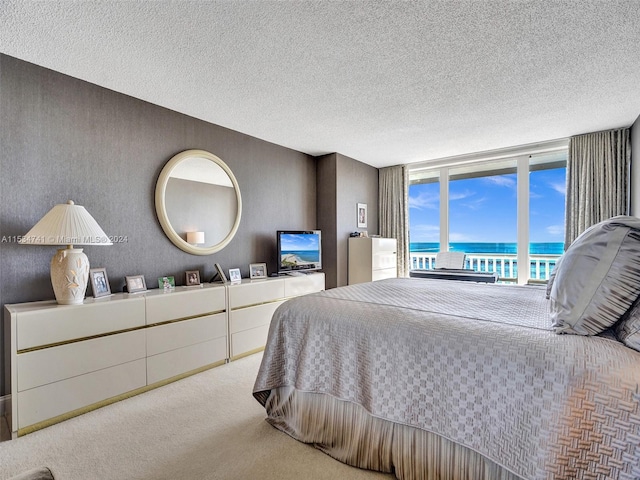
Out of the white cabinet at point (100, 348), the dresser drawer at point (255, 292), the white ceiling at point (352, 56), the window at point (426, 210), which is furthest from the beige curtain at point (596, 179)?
the white cabinet at point (100, 348)

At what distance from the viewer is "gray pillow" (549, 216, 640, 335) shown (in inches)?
45.4

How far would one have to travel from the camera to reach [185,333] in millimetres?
2666

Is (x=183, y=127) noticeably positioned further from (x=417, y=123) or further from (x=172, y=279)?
(x=417, y=123)

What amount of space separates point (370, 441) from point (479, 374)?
0.67m

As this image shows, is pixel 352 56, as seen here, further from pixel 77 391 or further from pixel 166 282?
pixel 77 391

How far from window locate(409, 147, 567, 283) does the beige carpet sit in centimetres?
406

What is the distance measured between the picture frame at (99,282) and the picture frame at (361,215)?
3.62m

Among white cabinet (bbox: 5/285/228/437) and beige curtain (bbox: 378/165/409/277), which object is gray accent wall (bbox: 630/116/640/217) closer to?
beige curtain (bbox: 378/165/409/277)

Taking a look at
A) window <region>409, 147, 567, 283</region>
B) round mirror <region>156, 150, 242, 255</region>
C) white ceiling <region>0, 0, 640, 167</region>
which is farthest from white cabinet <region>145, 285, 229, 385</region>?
window <region>409, 147, 567, 283</region>

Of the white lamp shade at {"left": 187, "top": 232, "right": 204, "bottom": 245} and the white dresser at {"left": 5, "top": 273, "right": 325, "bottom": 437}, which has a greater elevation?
the white lamp shade at {"left": 187, "top": 232, "right": 204, "bottom": 245}

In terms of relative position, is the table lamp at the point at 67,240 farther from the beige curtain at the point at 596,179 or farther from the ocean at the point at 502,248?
the beige curtain at the point at 596,179

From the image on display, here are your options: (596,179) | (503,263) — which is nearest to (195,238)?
(596,179)

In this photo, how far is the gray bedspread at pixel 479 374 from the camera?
0.99m

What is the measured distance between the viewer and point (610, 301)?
1.16m
